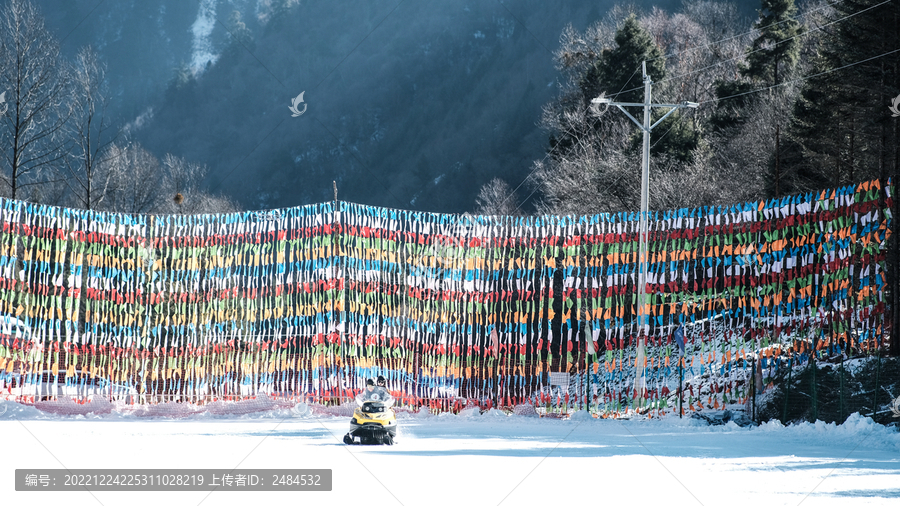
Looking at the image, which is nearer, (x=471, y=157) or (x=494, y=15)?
(x=471, y=157)

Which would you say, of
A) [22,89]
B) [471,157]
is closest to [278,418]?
[22,89]

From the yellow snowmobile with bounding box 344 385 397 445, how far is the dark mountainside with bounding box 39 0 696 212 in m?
62.3

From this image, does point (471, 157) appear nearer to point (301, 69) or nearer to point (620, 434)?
point (301, 69)

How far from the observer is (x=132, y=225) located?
54.4ft

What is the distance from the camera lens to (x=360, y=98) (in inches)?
4021

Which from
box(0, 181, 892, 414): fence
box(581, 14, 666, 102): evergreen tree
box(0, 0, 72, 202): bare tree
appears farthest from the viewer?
box(581, 14, 666, 102): evergreen tree

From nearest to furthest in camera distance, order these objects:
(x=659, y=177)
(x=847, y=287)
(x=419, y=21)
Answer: (x=847, y=287) < (x=659, y=177) < (x=419, y=21)

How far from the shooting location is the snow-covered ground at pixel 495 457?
6992mm

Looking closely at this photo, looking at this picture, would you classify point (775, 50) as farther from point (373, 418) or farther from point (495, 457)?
point (373, 418)

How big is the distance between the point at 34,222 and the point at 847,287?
15203mm

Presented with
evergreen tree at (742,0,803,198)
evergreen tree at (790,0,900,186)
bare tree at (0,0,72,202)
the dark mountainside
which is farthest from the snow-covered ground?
the dark mountainside

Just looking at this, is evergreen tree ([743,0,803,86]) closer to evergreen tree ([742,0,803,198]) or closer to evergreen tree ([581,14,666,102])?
evergreen tree ([742,0,803,198])

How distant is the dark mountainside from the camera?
83.6m

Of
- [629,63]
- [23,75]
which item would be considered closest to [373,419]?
[23,75]
